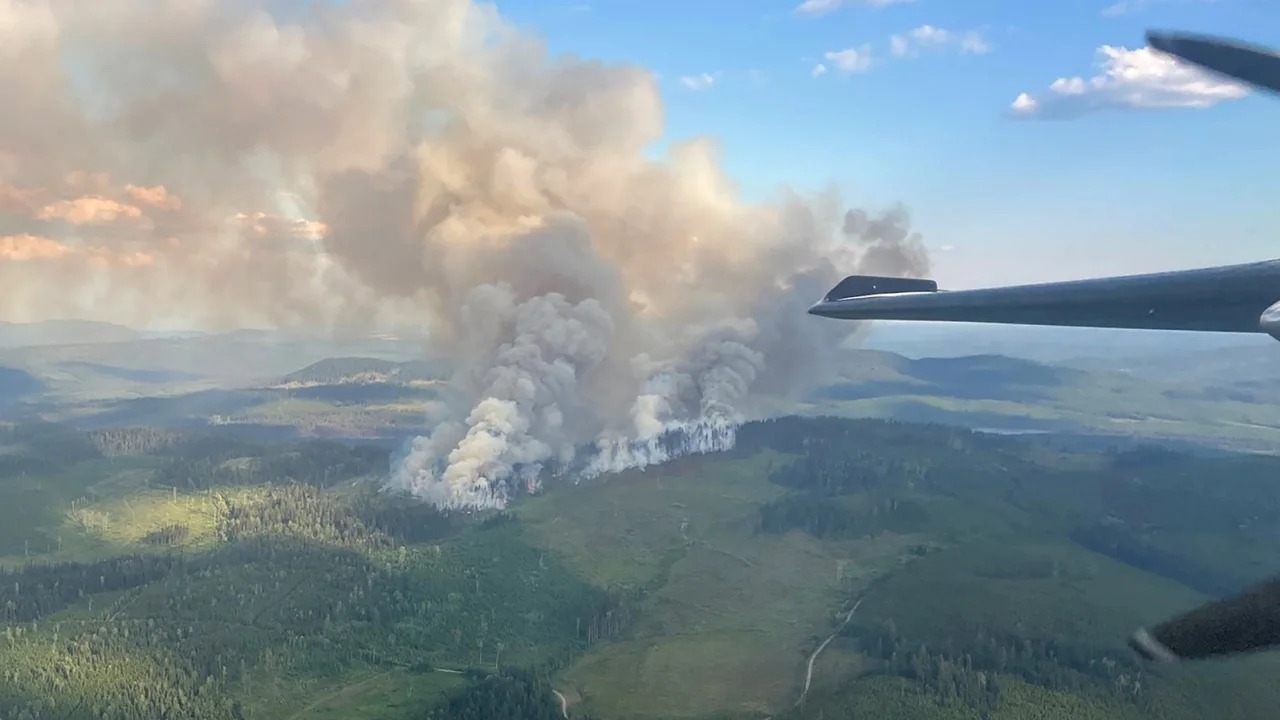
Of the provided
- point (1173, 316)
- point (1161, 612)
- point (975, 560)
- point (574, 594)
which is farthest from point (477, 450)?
point (1173, 316)

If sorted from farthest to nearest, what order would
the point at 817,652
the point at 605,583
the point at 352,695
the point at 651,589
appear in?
1. the point at 605,583
2. the point at 651,589
3. the point at 817,652
4. the point at 352,695

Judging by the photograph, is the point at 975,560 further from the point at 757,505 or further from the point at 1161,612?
the point at 757,505

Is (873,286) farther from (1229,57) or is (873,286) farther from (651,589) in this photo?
(651,589)

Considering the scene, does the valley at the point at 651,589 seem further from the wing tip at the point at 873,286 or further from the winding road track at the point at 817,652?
the wing tip at the point at 873,286

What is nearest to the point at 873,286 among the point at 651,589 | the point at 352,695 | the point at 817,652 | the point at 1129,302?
the point at 1129,302

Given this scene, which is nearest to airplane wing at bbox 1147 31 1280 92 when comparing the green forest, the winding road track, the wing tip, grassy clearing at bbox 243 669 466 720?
the wing tip

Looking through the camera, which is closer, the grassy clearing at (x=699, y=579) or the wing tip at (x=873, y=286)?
the wing tip at (x=873, y=286)

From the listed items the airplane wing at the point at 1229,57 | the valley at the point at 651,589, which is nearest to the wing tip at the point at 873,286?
the airplane wing at the point at 1229,57
